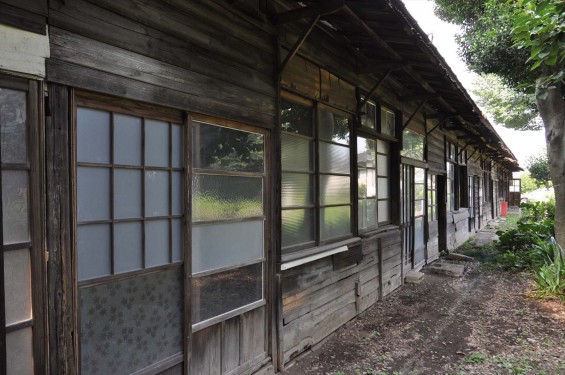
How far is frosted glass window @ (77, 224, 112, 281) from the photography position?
2000 millimetres

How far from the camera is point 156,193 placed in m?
2.43

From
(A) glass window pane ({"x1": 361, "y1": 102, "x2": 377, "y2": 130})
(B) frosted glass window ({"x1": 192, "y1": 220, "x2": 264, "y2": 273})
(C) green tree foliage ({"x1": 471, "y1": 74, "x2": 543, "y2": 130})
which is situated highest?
(C) green tree foliage ({"x1": 471, "y1": 74, "x2": 543, "y2": 130})

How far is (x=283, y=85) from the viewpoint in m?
3.61

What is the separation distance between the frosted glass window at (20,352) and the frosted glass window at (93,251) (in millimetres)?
348

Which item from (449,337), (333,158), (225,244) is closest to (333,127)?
(333,158)

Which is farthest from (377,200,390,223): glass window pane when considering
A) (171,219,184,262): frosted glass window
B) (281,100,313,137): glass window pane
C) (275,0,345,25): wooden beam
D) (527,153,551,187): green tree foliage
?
(527,153,551,187): green tree foliage

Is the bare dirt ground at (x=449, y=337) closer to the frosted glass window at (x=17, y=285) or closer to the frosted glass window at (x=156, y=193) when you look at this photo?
the frosted glass window at (x=156, y=193)

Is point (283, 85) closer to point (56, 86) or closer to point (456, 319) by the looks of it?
point (56, 86)

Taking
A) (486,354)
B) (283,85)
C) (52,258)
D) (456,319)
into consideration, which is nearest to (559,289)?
(456,319)

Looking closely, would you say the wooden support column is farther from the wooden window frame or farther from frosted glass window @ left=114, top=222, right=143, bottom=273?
frosted glass window @ left=114, top=222, right=143, bottom=273

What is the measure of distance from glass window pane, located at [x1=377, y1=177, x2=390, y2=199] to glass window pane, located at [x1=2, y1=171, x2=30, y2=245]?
16.8 feet

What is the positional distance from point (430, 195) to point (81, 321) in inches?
335

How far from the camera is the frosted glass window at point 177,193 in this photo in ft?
8.32

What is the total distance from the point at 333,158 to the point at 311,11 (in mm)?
1792
